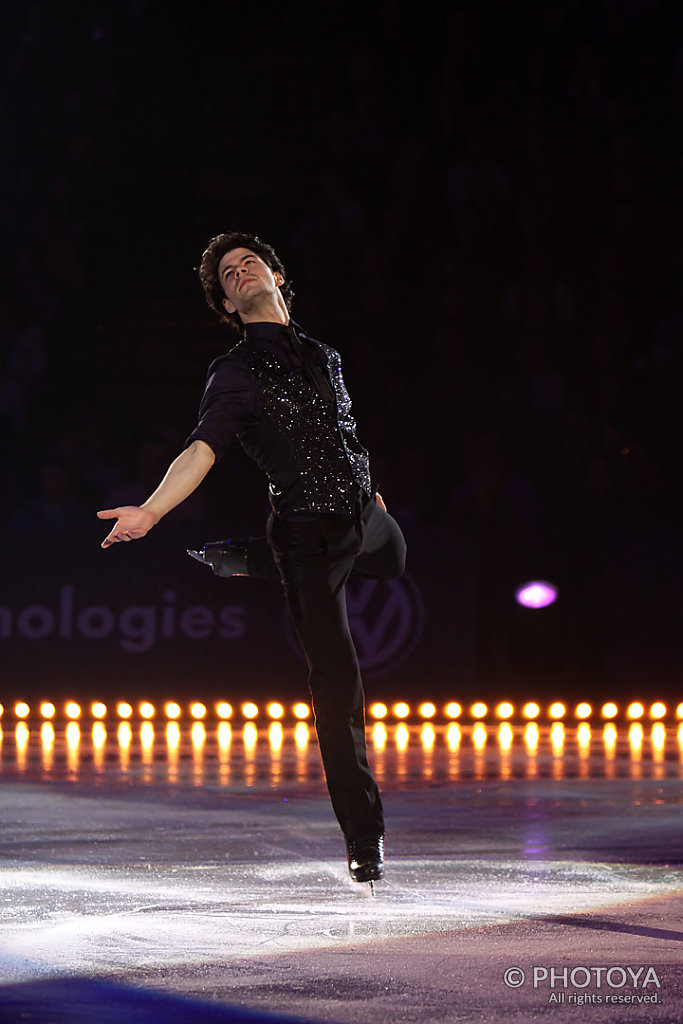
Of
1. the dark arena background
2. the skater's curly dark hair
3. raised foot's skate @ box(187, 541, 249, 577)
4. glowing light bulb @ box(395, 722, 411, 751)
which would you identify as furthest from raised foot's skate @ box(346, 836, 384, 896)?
glowing light bulb @ box(395, 722, 411, 751)

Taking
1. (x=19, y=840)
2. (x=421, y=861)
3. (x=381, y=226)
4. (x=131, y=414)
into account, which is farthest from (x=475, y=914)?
(x=381, y=226)

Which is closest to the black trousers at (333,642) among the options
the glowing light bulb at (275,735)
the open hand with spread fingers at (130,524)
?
the open hand with spread fingers at (130,524)

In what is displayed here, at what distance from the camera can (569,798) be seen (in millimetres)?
6539

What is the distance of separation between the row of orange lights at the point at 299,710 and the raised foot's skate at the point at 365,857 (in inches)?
234

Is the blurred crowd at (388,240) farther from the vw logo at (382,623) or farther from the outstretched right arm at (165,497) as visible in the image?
the outstretched right arm at (165,497)

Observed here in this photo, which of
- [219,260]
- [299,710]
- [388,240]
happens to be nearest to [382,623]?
[299,710]

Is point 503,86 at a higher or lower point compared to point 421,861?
higher

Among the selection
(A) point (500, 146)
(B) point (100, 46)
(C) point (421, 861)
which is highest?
(B) point (100, 46)

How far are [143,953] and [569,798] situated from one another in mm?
3389

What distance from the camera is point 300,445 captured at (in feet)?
13.3

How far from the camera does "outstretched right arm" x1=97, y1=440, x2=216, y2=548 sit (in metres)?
3.61

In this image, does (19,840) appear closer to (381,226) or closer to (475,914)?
(475,914)

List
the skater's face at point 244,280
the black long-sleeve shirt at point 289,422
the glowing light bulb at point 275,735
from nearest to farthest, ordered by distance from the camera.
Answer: the black long-sleeve shirt at point 289,422 → the skater's face at point 244,280 → the glowing light bulb at point 275,735

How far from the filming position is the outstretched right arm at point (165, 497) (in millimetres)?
3609
